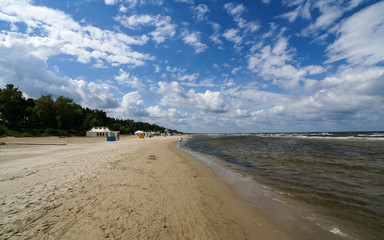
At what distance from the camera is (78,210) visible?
4.07 m

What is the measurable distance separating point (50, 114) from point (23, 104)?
15.4 meters

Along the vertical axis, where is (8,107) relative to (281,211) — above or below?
above

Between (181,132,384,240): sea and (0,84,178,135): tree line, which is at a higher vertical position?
(0,84,178,135): tree line

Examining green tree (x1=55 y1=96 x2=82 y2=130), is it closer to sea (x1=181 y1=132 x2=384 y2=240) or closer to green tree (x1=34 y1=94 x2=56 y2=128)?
green tree (x1=34 y1=94 x2=56 y2=128)

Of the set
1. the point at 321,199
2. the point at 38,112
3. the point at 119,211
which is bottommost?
the point at 321,199

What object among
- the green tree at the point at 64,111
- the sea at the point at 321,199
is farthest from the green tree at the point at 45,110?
the sea at the point at 321,199

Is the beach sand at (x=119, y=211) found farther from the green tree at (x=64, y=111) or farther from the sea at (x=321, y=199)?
the green tree at (x=64, y=111)

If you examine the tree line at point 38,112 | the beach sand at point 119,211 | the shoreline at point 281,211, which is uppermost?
the tree line at point 38,112

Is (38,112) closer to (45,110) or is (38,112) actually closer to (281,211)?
(45,110)

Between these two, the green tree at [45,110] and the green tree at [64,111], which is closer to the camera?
the green tree at [45,110]

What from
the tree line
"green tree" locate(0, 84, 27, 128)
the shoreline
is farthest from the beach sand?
"green tree" locate(0, 84, 27, 128)

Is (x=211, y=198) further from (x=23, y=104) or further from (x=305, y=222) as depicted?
(x=23, y=104)

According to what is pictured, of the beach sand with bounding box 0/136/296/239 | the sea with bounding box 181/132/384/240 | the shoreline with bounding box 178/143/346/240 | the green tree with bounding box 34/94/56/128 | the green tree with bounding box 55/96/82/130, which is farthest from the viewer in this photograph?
the green tree with bounding box 55/96/82/130

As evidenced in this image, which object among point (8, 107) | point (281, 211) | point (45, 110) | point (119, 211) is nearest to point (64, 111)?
point (45, 110)
